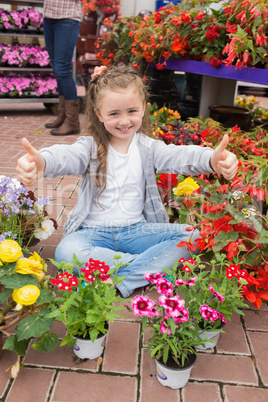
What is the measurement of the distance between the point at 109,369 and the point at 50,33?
3984mm

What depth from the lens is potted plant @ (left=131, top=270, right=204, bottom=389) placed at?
4.71ft

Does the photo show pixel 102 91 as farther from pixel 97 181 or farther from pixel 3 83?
pixel 3 83

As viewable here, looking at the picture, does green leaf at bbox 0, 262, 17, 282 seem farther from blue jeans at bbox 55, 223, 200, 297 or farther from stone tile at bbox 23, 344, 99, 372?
blue jeans at bbox 55, 223, 200, 297

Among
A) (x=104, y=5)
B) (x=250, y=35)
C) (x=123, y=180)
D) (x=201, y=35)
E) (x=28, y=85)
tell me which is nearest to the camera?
(x=123, y=180)

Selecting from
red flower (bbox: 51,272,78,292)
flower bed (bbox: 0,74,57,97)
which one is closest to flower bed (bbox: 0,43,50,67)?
flower bed (bbox: 0,74,57,97)

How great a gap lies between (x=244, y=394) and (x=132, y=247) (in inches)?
38.2

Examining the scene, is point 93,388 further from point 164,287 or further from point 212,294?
point 212,294

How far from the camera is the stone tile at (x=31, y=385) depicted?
4.95ft

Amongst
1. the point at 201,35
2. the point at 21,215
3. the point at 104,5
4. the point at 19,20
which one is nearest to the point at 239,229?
the point at 21,215

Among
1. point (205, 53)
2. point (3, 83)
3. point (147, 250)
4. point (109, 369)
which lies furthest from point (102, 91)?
point (3, 83)

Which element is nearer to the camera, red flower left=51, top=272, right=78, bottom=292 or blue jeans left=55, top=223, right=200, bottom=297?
red flower left=51, top=272, right=78, bottom=292

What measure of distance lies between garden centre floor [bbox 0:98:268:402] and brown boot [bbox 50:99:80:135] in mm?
3571

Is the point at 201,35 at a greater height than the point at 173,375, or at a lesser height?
greater

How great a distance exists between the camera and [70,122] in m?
5.18
